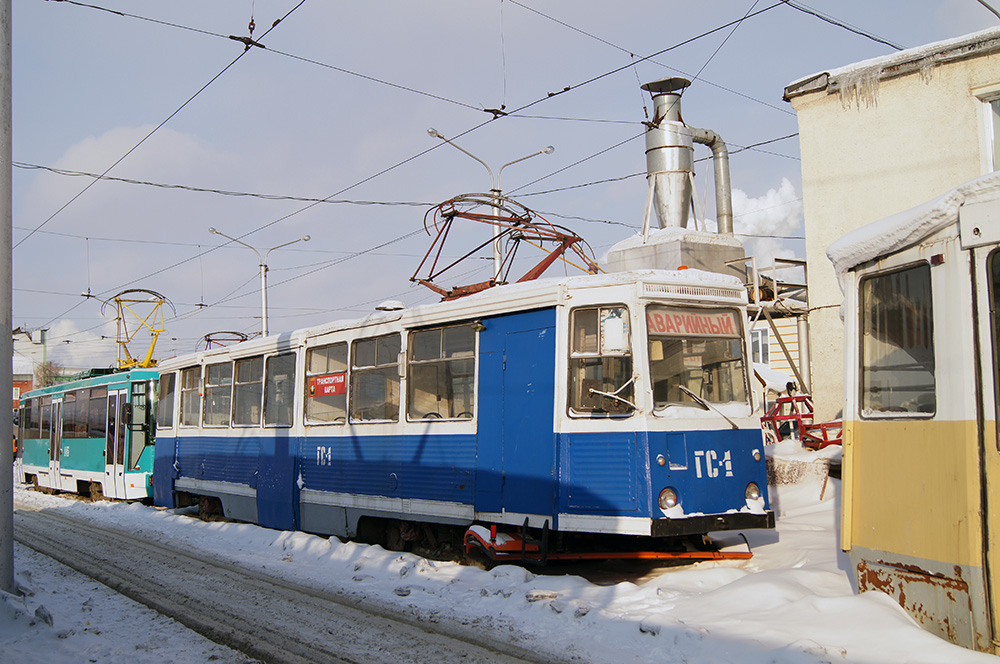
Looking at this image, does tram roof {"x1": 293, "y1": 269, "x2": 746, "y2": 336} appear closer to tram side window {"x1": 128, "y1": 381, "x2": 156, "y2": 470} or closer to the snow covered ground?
the snow covered ground

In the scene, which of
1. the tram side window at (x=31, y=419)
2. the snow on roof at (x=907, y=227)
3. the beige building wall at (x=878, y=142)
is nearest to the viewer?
the snow on roof at (x=907, y=227)

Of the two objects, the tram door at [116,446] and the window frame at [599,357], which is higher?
the window frame at [599,357]

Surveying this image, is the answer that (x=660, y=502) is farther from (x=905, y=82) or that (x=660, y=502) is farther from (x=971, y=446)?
(x=905, y=82)

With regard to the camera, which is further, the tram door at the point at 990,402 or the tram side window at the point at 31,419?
the tram side window at the point at 31,419

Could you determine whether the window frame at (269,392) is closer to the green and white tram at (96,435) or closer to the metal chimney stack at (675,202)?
the green and white tram at (96,435)

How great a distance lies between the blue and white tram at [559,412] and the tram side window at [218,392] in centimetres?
386

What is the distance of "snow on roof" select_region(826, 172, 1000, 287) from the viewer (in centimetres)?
511

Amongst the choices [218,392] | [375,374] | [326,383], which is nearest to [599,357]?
[375,374]

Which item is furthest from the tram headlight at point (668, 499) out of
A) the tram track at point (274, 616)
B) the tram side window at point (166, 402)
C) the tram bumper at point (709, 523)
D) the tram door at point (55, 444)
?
the tram door at point (55, 444)

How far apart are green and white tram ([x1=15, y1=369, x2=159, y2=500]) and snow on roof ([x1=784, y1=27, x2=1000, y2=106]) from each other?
1405cm

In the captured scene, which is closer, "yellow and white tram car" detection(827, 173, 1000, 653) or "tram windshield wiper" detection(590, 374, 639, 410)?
"yellow and white tram car" detection(827, 173, 1000, 653)

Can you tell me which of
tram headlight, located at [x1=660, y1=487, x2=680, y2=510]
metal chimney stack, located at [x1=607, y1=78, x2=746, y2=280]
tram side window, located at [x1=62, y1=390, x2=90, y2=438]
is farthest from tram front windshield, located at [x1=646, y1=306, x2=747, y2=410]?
tram side window, located at [x1=62, y1=390, x2=90, y2=438]

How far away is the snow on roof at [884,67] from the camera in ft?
42.2

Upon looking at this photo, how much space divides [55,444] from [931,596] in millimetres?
21995
